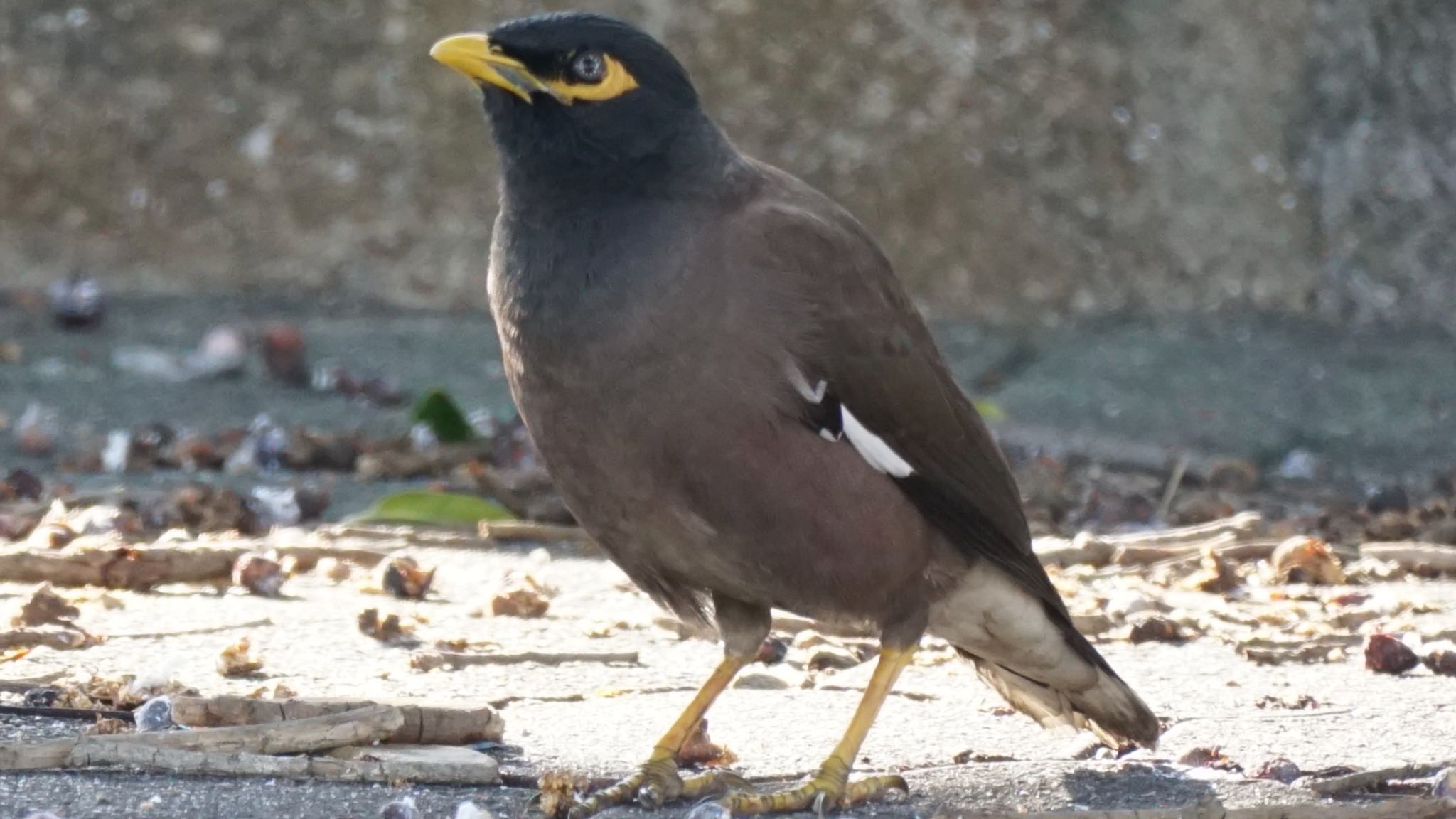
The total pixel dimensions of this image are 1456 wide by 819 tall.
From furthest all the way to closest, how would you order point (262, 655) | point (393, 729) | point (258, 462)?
1. point (258, 462)
2. point (262, 655)
3. point (393, 729)

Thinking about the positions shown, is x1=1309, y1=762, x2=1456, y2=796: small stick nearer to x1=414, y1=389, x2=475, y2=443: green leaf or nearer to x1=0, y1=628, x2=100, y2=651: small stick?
x1=0, y1=628, x2=100, y2=651: small stick

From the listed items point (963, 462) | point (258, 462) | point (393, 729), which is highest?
point (963, 462)

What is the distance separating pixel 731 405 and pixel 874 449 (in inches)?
13.8

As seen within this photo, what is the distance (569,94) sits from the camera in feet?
11.2

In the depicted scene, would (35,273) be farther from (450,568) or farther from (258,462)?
(450,568)

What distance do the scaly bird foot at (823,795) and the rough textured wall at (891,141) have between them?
13.5 ft

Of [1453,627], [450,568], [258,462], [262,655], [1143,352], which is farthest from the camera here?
[1143,352]

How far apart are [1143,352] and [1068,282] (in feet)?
1.34

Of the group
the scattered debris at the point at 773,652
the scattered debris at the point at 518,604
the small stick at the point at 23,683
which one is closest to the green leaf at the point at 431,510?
the scattered debris at the point at 518,604

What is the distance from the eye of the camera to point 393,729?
3.11 metres

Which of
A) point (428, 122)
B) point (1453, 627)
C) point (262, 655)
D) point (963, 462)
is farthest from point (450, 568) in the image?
point (428, 122)

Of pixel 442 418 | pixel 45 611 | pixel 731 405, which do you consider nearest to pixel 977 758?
pixel 731 405

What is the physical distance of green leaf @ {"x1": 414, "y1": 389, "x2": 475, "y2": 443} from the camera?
6004mm

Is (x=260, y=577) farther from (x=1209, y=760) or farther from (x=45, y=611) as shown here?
(x=1209, y=760)
